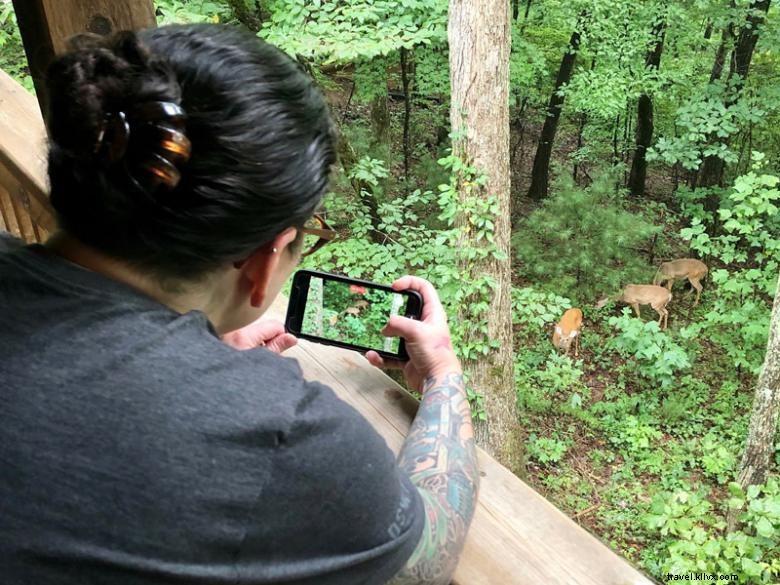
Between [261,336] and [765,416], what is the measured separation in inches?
198

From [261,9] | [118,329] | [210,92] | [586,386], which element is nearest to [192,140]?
[210,92]

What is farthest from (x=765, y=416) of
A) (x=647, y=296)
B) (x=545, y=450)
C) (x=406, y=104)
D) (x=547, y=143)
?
(x=547, y=143)

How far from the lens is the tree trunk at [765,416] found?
4852 mm

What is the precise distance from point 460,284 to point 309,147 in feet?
12.8

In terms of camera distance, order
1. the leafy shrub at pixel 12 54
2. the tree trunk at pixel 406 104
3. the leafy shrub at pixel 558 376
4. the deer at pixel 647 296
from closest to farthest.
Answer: the leafy shrub at pixel 12 54
the leafy shrub at pixel 558 376
the deer at pixel 647 296
the tree trunk at pixel 406 104

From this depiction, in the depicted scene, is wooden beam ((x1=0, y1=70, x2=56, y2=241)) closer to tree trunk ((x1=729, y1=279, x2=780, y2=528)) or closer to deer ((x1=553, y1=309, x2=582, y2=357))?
tree trunk ((x1=729, y1=279, x2=780, y2=528))

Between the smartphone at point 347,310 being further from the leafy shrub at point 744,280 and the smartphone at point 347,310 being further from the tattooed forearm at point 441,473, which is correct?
the leafy shrub at point 744,280

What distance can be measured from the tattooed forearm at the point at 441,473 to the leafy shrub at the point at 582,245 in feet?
25.2

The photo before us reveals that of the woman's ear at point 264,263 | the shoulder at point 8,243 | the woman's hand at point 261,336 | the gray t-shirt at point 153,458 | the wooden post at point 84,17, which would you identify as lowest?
the woman's hand at point 261,336

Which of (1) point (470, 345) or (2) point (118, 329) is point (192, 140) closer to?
(2) point (118, 329)

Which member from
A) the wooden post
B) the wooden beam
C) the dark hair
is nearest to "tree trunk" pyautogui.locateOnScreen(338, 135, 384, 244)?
the wooden beam

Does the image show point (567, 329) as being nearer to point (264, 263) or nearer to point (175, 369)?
point (264, 263)

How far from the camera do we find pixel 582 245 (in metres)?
8.66

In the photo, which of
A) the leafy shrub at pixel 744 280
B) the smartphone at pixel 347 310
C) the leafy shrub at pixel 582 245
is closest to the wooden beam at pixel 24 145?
the smartphone at pixel 347 310
